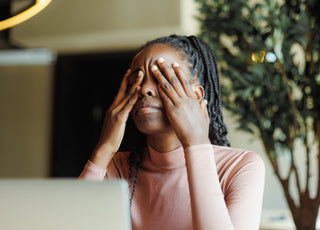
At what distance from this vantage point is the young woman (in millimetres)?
851

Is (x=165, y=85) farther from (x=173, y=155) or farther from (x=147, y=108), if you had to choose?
(x=173, y=155)

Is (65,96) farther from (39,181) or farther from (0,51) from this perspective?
(39,181)

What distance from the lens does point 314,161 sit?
2887 millimetres

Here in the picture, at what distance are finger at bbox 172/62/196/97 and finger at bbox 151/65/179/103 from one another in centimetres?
3

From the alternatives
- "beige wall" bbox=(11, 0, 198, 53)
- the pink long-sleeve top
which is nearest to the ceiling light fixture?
the pink long-sleeve top

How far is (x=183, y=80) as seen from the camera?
100cm

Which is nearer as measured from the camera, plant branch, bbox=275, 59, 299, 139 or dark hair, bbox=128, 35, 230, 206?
dark hair, bbox=128, 35, 230, 206

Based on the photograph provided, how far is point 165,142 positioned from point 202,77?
0.76ft

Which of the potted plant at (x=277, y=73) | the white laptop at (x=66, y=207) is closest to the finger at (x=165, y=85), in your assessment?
the white laptop at (x=66, y=207)

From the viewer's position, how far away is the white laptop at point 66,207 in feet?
1.47

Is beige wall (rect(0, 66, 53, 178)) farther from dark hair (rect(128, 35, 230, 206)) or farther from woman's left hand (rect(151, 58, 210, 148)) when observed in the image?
woman's left hand (rect(151, 58, 210, 148))

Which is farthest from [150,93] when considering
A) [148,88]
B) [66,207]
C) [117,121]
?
[66,207]

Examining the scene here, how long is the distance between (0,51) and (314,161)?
3452mm

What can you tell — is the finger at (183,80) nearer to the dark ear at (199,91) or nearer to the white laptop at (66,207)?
the dark ear at (199,91)
